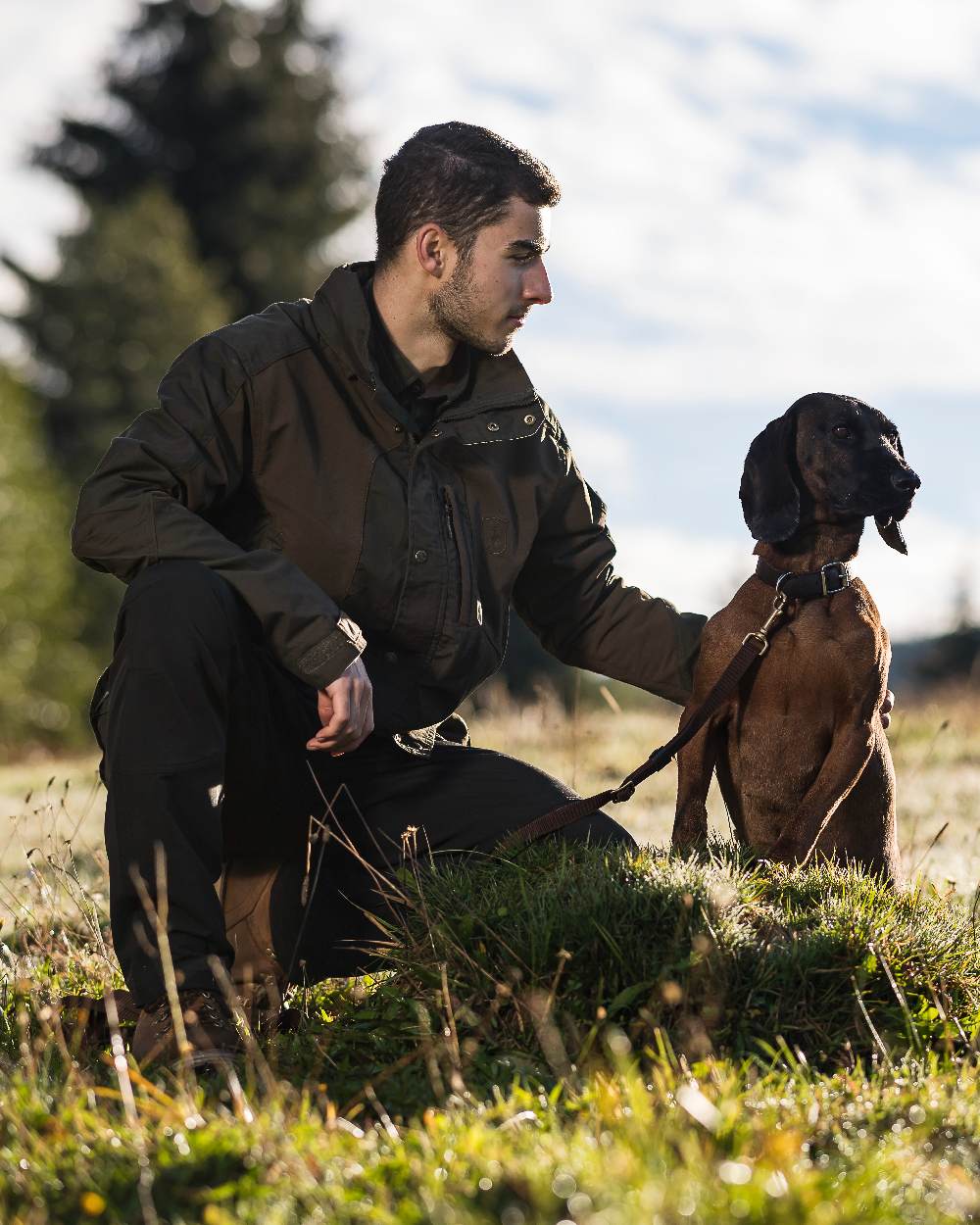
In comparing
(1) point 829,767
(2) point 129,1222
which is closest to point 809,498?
(1) point 829,767

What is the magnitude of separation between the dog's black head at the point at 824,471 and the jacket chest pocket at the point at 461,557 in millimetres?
803

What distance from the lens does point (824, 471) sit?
3879mm

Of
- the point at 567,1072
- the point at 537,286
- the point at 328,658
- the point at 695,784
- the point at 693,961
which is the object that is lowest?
the point at 567,1072

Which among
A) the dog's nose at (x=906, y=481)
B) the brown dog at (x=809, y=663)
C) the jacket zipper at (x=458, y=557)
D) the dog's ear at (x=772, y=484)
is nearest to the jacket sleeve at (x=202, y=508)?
the jacket zipper at (x=458, y=557)

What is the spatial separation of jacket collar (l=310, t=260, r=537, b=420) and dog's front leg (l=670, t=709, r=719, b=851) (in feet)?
3.51

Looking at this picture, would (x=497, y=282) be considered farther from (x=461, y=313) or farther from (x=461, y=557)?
(x=461, y=557)

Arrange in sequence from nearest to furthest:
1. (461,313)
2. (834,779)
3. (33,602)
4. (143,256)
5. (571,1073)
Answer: (571,1073) < (834,779) < (461,313) < (33,602) < (143,256)

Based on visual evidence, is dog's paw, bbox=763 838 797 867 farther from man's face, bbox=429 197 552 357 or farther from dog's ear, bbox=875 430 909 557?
man's face, bbox=429 197 552 357

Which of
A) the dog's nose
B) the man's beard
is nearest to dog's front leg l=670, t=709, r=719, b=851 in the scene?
the dog's nose

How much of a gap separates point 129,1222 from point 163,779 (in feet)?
3.95

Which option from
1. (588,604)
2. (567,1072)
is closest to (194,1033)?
(567,1072)

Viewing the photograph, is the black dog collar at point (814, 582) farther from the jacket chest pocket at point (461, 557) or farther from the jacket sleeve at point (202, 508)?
the jacket sleeve at point (202, 508)

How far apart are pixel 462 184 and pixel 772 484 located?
125cm

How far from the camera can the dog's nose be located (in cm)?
385
